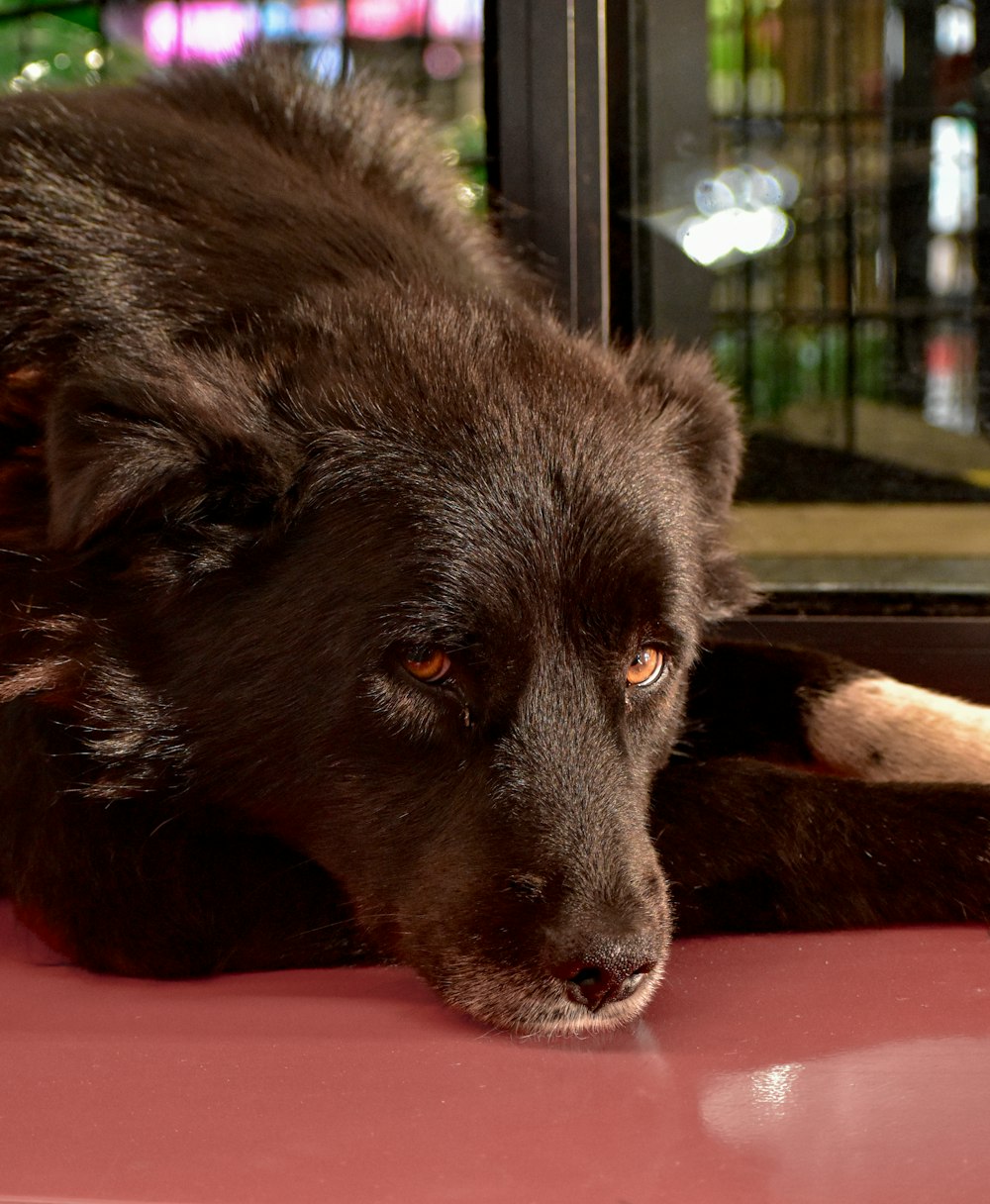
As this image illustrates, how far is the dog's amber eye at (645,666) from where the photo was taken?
5.12 ft

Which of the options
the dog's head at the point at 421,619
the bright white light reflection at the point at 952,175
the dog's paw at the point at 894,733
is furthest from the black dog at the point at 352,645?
the bright white light reflection at the point at 952,175

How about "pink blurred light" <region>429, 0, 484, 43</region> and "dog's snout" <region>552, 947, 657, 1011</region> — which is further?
"pink blurred light" <region>429, 0, 484, 43</region>

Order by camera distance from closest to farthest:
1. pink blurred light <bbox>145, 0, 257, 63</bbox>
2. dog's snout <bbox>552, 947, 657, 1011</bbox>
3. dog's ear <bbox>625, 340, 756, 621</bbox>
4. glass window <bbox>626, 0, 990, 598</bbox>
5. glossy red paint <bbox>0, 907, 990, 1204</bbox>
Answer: glossy red paint <bbox>0, 907, 990, 1204</bbox> → dog's snout <bbox>552, 947, 657, 1011</bbox> → dog's ear <bbox>625, 340, 756, 621</bbox> → pink blurred light <bbox>145, 0, 257, 63</bbox> → glass window <bbox>626, 0, 990, 598</bbox>

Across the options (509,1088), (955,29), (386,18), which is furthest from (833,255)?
(509,1088)

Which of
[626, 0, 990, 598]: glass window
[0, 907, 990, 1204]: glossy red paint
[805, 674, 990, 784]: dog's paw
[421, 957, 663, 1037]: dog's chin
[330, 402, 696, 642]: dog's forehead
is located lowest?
[0, 907, 990, 1204]: glossy red paint

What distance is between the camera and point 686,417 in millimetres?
1827

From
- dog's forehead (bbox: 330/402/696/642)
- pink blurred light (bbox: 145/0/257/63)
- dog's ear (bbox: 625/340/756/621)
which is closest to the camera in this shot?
dog's forehead (bbox: 330/402/696/642)

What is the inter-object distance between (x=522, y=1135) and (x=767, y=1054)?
0.28 metres

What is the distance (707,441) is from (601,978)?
2.67ft

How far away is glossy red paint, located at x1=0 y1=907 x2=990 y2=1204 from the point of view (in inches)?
42.4

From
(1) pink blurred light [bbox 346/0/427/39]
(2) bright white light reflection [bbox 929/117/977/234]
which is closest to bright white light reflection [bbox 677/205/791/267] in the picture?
(2) bright white light reflection [bbox 929/117/977/234]

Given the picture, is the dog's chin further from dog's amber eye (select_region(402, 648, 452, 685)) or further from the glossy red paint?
dog's amber eye (select_region(402, 648, 452, 685))

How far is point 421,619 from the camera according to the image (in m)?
1.44

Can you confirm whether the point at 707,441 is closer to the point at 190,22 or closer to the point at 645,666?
the point at 645,666
